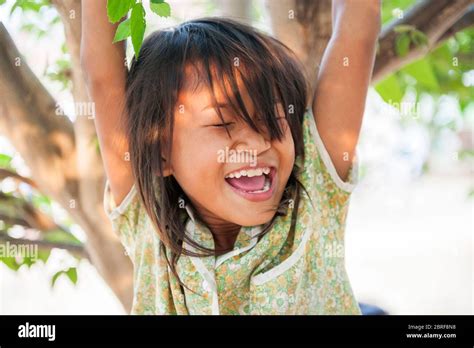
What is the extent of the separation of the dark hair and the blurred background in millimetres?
42

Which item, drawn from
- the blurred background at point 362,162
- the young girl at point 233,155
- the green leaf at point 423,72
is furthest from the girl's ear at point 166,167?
the green leaf at point 423,72

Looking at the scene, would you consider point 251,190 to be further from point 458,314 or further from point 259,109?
point 458,314

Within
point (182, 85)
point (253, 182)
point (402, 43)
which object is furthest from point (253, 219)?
point (402, 43)

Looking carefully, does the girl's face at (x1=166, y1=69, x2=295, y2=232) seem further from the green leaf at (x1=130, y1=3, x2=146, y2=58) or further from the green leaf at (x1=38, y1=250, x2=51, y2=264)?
the green leaf at (x1=38, y1=250, x2=51, y2=264)

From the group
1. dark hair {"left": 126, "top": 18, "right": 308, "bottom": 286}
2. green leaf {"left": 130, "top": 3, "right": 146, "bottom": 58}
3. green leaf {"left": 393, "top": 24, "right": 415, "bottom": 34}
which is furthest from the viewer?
green leaf {"left": 393, "top": 24, "right": 415, "bottom": 34}

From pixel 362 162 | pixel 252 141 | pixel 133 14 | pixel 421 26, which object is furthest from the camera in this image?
pixel 362 162

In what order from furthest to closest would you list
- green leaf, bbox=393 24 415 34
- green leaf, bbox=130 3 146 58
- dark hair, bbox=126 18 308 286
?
green leaf, bbox=393 24 415 34, dark hair, bbox=126 18 308 286, green leaf, bbox=130 3 146 58

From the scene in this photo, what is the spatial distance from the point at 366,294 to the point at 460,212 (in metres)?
0.21

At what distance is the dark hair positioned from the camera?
0.61m

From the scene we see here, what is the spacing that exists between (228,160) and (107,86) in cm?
13

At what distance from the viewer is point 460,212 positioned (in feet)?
3.04

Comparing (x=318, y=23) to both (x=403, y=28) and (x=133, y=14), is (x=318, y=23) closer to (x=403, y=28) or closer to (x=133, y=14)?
(x=403, y=28)

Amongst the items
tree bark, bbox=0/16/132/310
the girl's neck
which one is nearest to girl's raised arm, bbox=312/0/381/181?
the girl's neck

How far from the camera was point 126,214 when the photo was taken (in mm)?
678
